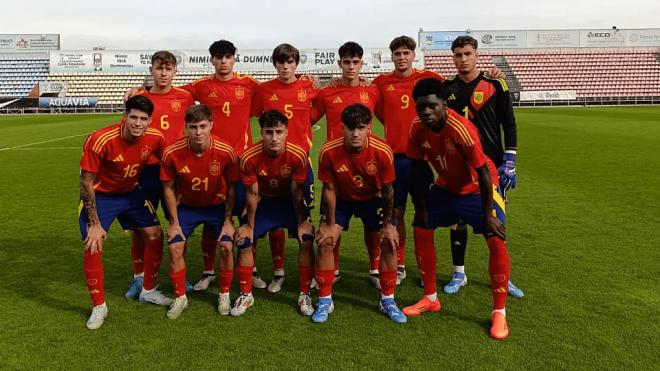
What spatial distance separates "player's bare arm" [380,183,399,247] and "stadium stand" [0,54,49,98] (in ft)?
194

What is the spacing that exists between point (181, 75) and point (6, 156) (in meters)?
43.0

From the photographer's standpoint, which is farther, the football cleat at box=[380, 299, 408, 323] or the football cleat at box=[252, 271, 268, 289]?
the football cleat at box=[252, 271, 268, 289]

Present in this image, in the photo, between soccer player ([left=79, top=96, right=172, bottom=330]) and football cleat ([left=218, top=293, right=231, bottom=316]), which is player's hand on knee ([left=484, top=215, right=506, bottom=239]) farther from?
soccer player ([left=79, top=96, right=172, bottom=330])

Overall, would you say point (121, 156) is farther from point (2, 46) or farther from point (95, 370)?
point (2, 46)

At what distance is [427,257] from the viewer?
13.9 feet

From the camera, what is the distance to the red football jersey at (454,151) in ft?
11.8

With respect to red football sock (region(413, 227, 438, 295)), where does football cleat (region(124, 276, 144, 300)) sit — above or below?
below

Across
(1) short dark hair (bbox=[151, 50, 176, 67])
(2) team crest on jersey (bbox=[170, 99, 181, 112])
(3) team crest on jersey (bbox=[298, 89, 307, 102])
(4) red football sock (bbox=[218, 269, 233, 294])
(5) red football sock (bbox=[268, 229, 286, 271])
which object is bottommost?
(4) red football sock (bbox=[218, 269, 233, 294])

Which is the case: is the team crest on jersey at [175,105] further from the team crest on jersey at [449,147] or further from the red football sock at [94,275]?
the team crest on jersey at [449,147]

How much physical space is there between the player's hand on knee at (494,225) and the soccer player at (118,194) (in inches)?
109

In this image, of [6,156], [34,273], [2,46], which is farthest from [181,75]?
[34,273]

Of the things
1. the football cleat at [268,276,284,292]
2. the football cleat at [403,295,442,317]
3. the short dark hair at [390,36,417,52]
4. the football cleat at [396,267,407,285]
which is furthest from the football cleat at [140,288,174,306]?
the short dark hair at [390,36,417,52]

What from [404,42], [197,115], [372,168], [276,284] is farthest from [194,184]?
[404,42]

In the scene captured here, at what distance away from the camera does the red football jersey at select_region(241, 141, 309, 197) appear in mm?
4105
